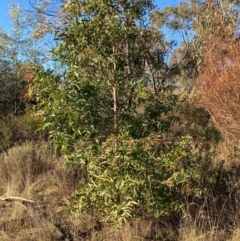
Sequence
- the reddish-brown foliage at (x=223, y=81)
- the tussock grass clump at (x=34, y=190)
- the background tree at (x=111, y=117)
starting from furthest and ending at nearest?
1. the reddish-brown foliage at (x=223, y=81)
2. the tussock grass clump at (x=34, y=190)
3. the background tree at (x=111, y=117)

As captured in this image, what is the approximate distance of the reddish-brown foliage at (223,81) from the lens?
24.2 feet

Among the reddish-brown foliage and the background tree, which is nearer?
the background tree

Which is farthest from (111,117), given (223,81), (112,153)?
(223,81)

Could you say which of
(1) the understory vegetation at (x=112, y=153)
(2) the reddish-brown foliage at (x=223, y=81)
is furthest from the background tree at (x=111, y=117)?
(2) the reddish-brown foliage at (x=223, y=81)

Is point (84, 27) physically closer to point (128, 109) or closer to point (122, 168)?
point (128, 109)

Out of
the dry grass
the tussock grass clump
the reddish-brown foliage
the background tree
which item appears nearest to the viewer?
the background tree

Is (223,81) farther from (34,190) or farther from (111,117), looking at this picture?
(34,190)

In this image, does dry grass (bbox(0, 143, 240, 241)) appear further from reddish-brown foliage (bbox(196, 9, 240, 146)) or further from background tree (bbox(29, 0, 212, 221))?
reddish-brown foliage (bbox(196, 9, 240, 146))

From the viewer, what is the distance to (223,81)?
294 inches

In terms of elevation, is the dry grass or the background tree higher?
the background tree

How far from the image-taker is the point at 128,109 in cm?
562

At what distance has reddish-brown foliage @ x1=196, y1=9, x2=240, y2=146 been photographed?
24.2 feet

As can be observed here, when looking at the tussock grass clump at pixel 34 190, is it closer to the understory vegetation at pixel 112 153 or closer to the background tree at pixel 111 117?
the understory vegetation at pixel 112 153

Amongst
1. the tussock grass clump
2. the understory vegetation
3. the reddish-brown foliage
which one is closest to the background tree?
the understory vegetation
